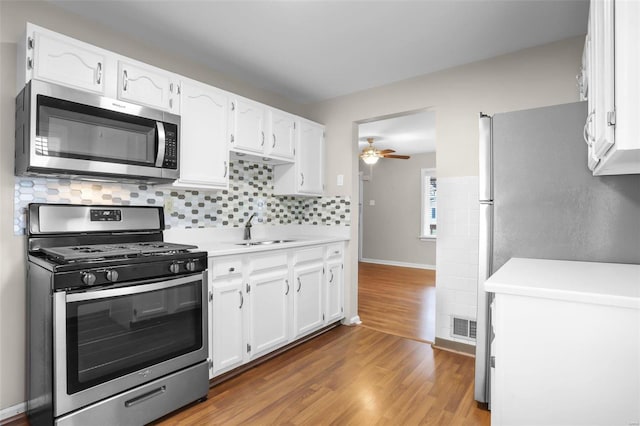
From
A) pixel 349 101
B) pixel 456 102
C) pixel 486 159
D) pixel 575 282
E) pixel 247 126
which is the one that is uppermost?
pixel 349 101

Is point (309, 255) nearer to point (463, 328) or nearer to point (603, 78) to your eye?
point (463, 328)

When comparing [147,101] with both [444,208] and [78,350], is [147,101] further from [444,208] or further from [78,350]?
[444,208]

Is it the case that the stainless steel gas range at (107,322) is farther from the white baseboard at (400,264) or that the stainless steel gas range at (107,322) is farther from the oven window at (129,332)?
the white baseboard at (400,264)

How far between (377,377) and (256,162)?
2194mm

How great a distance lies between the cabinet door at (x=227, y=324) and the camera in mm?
2287

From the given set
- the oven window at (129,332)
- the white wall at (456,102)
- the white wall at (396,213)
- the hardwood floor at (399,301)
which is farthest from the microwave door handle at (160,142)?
the white wall at (396,213)


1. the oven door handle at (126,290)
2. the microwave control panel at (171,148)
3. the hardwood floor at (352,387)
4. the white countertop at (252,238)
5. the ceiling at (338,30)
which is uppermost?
the ceiling at (338,30)

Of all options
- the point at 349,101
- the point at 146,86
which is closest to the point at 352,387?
the point at 146,86

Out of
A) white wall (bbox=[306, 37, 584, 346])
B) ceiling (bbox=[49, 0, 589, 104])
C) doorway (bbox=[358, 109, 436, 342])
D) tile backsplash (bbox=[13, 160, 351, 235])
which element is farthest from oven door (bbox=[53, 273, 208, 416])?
doorway (bbox=[358, 109, 436, 342])

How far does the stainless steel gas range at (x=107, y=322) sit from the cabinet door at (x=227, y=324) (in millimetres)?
152

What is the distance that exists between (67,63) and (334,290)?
270 cm

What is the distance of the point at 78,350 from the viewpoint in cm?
163

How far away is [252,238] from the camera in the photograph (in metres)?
3.39

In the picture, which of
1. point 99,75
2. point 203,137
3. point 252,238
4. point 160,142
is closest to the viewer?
point 99,75
